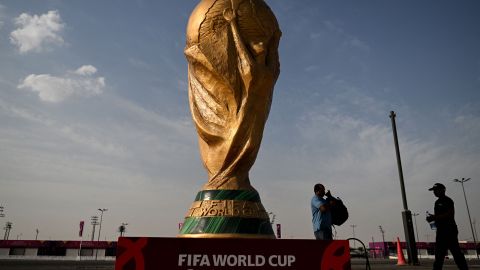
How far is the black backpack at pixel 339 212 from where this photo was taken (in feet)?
21.0

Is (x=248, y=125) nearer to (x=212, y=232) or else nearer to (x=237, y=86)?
(x=237, y=86)

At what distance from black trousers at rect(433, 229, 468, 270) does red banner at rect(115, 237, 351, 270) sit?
152 inches

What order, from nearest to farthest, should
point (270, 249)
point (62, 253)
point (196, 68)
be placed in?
point (270, 249) < point (196, 68) < point (62, 253)

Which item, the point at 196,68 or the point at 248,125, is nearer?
the point at 248,125

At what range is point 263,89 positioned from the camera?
788 cm

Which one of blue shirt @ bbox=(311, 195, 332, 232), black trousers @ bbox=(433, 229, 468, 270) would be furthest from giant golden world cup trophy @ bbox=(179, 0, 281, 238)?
black trousers @ bbox=(433, 229, 468, 270)

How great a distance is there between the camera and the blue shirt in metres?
6.14

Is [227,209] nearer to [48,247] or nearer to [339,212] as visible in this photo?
[339,212]

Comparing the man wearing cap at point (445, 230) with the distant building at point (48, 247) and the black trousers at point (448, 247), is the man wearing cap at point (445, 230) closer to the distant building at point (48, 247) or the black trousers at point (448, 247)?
the black trousers at point (448, 247)

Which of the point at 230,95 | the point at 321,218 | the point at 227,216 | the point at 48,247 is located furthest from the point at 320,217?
the point at 48,247

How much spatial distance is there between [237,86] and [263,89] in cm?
56

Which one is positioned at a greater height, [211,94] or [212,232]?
[211,94]

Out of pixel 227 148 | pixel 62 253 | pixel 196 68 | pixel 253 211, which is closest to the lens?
pixel 253 211

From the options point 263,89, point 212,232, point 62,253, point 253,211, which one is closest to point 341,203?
point 253,211
